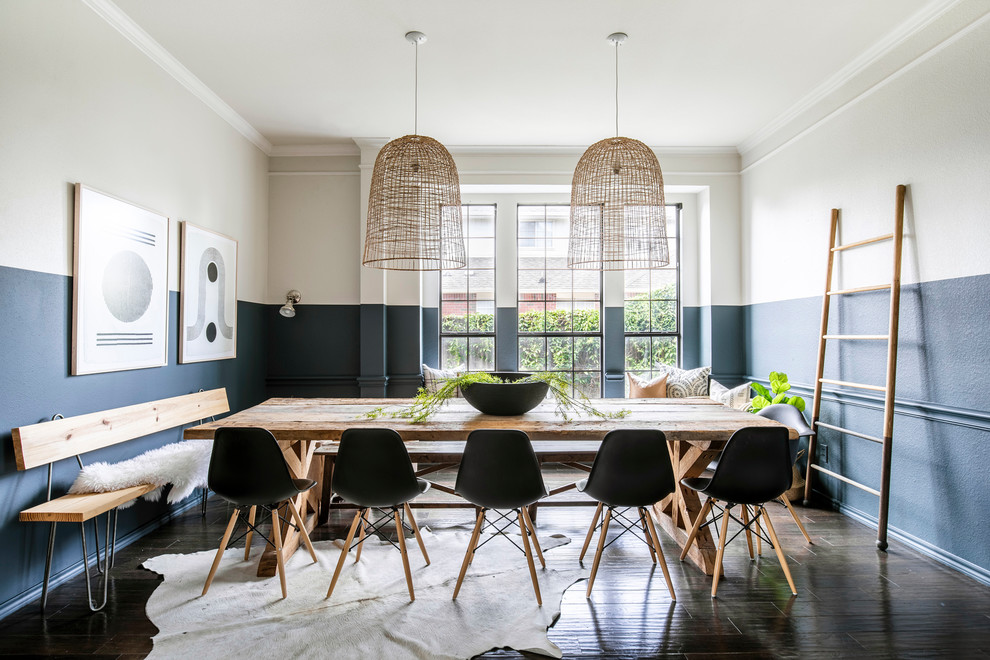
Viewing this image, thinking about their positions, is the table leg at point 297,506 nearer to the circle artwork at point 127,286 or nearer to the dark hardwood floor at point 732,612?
the dark hardwood floor at point 732,612

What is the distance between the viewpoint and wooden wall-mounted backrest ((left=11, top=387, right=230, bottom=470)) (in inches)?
98.0

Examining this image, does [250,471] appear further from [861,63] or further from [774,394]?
[861,63]

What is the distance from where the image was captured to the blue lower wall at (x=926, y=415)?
2.88m

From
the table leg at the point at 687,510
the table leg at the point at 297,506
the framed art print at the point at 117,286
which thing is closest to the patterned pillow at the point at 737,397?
the table leg at the point at 687,510

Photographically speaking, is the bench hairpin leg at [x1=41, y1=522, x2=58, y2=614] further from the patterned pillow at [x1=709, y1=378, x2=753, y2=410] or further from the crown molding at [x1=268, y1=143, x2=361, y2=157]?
the patterned pillow at [x1=709, y1=378, x2=753, y2=410]

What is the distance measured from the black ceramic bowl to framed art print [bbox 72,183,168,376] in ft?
6.92

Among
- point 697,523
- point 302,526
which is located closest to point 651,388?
point 697,523

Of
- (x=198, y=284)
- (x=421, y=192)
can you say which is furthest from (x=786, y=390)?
(x=198, y=284)

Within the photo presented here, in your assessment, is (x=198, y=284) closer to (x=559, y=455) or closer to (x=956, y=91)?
(x=559, y=455)

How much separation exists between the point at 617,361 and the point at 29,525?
482cm

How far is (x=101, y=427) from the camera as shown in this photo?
116 inches

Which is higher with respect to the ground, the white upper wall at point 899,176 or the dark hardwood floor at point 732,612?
the white upper wall at point 899,176

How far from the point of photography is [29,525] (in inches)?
103

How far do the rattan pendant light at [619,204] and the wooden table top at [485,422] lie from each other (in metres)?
0.98
